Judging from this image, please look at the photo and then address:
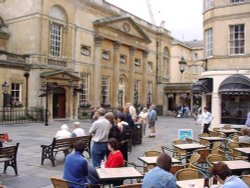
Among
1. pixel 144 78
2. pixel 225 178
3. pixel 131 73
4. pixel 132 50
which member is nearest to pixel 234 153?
pixel 225 178

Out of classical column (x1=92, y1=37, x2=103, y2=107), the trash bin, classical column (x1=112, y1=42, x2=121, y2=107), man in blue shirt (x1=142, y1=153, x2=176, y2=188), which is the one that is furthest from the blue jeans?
classical column (x1=112, y1=42, x2=121, y2=107)

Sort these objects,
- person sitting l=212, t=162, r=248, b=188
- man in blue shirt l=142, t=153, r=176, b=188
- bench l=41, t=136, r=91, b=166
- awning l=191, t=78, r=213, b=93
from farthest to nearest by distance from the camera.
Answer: awning l=191, t=78, r=213, b=93 < bench l=41, t=136, r=91, b=166 < man in blue shirt l=142, t=153, r=176, b=188 < person sitting l=212, t=162, r=248, b=188

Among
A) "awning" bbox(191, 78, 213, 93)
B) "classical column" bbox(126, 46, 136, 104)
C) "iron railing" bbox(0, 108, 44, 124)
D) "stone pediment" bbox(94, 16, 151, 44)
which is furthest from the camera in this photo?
"classical column" bbox(126, 46, 136, 104)

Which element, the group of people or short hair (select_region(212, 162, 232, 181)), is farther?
the group of people

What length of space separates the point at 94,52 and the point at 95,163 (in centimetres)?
2762

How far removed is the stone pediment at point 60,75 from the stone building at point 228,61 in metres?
13.1

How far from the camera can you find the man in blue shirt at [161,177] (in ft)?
15.8

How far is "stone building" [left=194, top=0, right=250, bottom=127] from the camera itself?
64.3 feet

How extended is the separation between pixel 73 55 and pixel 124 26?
943 cm

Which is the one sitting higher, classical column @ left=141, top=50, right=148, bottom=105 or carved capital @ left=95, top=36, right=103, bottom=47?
carved capital @ left=95, top=36, right=103, bottom=47

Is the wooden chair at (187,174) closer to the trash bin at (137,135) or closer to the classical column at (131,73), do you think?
the trash bin at (137,135)

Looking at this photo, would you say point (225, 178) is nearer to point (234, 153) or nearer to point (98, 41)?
point (234, 153)

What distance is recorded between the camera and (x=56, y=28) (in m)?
30.9

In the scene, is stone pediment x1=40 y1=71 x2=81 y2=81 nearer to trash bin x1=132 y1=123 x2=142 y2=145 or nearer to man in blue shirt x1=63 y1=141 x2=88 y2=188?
trash bin x1=132 y1=123 x2=142 y2=145
